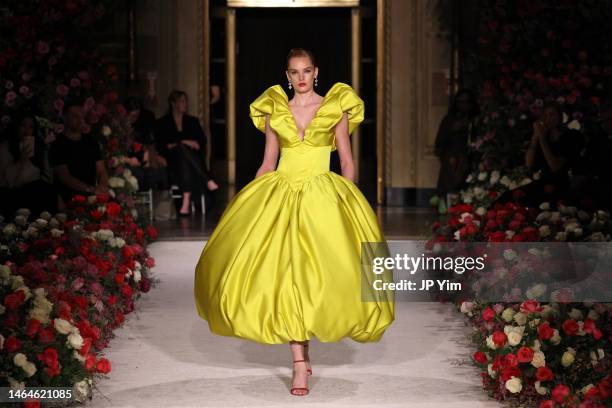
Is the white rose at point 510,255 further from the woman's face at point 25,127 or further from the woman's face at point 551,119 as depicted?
the woman's face at point 25,127

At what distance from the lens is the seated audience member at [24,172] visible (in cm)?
814

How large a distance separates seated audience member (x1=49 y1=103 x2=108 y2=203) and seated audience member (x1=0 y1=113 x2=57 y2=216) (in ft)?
0.45

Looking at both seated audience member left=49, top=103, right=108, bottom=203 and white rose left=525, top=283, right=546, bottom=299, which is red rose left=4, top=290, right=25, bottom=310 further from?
seated audience member left=49, top=103, right=108, bottom=203

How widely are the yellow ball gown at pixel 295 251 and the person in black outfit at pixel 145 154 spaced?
18.8ft

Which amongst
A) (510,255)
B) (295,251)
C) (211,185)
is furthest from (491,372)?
(211,185)

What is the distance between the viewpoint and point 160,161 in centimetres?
1164

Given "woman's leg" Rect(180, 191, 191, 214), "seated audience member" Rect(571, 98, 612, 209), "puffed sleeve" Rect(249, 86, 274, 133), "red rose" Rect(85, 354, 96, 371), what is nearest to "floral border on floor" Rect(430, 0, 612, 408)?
"seated audience member" Rect(571, 98, 612, 209)

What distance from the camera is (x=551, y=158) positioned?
8500mm

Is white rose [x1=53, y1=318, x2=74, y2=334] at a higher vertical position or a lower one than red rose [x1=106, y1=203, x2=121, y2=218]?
lower

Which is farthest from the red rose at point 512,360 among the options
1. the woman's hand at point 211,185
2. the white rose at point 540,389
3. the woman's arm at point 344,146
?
the woman's hand at point 211,185

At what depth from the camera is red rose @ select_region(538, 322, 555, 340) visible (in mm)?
4684

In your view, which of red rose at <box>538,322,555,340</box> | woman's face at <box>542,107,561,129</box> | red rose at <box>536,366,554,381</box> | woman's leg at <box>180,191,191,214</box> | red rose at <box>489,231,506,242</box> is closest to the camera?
red rose at <box>536,366,554,381</box>

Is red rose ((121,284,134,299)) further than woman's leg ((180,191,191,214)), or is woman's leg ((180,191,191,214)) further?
woman's leg ((180,191,191,214))

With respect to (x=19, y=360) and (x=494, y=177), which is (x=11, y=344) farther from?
(x=494, y=177)
